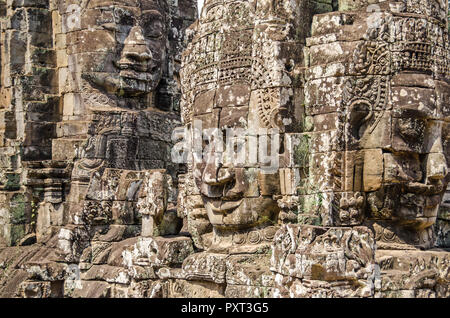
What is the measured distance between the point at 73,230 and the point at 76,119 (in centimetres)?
367

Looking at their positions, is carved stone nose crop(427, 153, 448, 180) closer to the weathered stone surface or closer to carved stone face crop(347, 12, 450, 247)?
carved stone face crop(347, 12, 450, 247)

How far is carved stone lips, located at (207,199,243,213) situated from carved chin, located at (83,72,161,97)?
5941mm

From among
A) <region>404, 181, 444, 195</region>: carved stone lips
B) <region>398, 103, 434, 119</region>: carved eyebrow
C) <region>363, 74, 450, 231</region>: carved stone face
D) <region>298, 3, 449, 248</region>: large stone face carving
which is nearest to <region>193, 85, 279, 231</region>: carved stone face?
<region>298, 3, 449, 248</region>: large stone face carving

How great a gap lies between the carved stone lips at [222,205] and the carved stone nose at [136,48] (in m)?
5.98

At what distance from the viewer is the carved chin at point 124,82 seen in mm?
15461

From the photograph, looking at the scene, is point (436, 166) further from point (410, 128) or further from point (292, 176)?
point (292, 176)

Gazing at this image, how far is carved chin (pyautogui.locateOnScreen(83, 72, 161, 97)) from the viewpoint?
15461 mm

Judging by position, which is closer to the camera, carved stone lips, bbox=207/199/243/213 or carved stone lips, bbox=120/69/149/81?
carved stone lips, bbox=207/199/243/213

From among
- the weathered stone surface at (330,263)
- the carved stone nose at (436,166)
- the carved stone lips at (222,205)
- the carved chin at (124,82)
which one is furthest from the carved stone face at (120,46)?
the weathered stone surface at (330,263)

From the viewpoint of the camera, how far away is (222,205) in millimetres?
9938

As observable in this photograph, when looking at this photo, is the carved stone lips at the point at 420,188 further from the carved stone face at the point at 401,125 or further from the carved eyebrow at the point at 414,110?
the carved eyebrow at the point at 414,110

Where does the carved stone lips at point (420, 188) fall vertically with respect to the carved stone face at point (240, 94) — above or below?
below

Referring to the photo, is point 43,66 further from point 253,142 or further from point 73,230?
point 253,142

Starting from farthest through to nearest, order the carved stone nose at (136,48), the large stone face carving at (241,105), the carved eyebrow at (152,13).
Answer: the carved eyebrow at (152,13)
the carved stone nose at (136,48)
the large stone face carving at (241,105)
